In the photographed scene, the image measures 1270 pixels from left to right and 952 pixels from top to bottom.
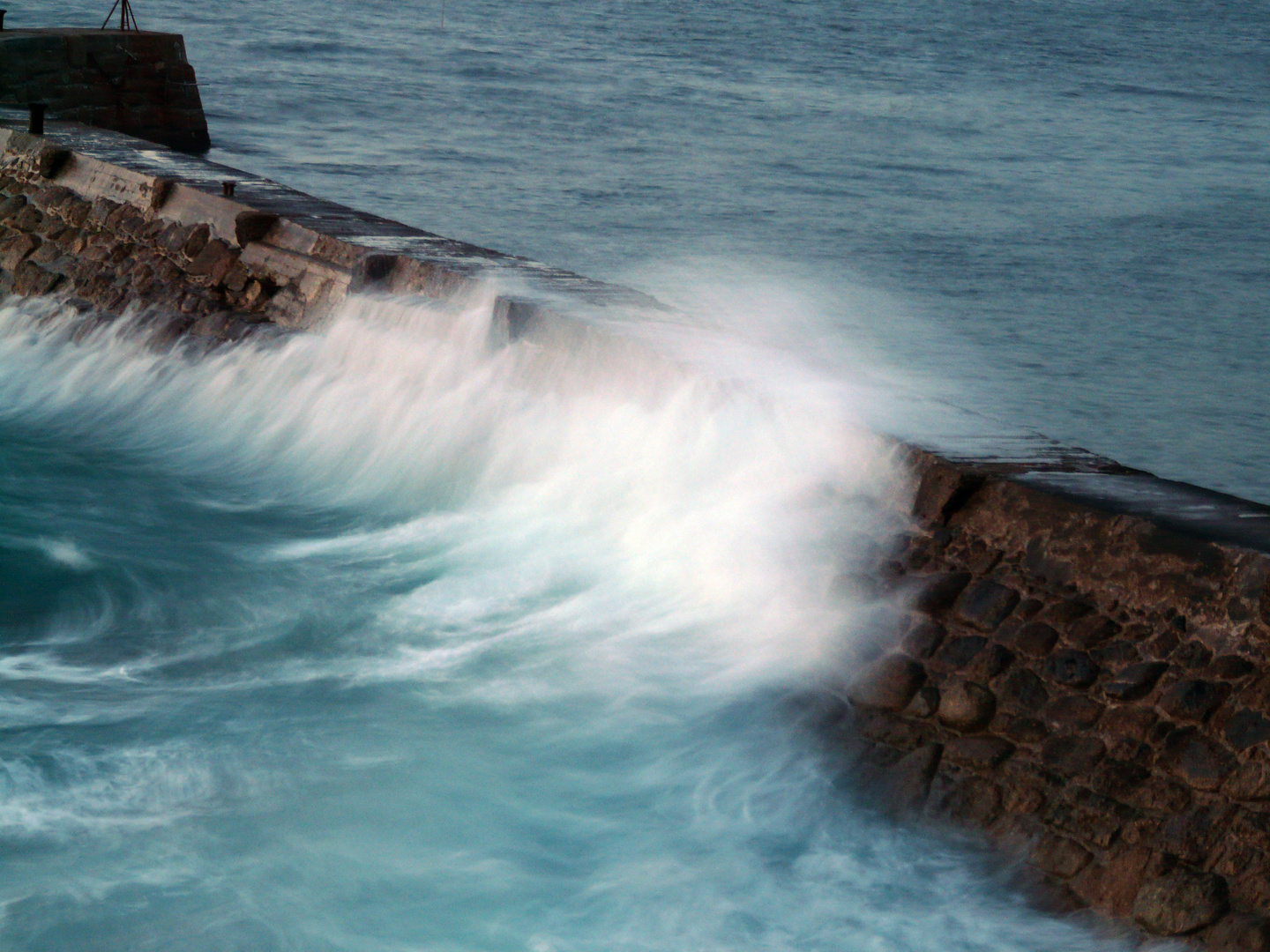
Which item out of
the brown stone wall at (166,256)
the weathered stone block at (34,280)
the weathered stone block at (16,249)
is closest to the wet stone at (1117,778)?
the brown stone wall at (166,256)

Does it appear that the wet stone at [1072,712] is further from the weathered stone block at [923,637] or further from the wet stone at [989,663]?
the weathered stone block at [923,637]

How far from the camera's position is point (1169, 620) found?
12.7 ft

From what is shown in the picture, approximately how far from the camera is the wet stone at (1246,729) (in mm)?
3557

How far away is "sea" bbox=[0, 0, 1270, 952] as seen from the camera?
12.2ft

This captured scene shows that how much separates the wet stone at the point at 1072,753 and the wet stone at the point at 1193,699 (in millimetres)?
198

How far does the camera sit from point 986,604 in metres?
4.24

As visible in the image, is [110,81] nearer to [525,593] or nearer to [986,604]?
[525,593]

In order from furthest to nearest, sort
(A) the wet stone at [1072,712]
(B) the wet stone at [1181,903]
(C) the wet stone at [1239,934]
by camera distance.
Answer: (A) the wet stone at [1072,712] < (B) the wet stone at [1181,903] < (C) the wet stone at [1239,934]

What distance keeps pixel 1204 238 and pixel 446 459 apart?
1103cm

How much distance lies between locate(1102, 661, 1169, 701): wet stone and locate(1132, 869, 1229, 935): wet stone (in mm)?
494

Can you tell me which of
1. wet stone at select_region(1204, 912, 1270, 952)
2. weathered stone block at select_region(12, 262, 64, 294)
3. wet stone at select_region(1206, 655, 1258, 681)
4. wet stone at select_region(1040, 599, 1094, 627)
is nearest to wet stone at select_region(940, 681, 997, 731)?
wet stone at select_region(1040, 599, 1094, 627)

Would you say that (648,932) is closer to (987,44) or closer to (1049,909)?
(1049,909)

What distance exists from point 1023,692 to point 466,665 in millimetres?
1826

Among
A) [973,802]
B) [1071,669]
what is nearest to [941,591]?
[1071,669]
